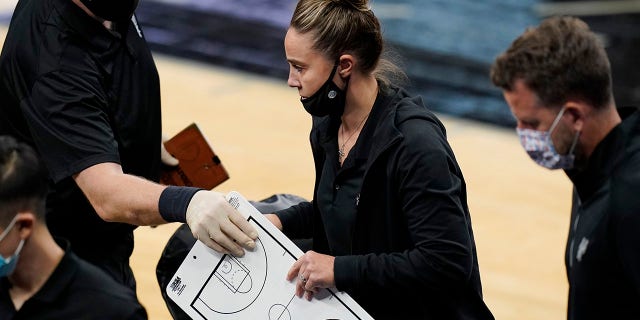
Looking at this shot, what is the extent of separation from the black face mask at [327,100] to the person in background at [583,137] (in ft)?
1.40

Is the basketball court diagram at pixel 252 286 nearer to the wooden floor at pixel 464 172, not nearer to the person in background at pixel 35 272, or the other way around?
the person in background at pixel 35 272

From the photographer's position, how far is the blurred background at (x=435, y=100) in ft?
20.3

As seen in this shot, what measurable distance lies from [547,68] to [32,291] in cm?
142

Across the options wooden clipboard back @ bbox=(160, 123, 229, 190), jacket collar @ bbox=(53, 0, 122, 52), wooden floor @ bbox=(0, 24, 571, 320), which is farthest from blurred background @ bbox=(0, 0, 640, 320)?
jacket collar @ bbox=(53, 0, 122, 52)

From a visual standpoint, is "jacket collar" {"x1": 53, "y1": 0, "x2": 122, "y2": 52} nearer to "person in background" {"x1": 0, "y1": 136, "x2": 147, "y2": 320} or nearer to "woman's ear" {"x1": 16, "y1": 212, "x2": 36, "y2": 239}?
"person in background" {"x1": 0, "y1": 136, "x2": 147, "y2": 320}

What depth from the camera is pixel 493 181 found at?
7.38 metres

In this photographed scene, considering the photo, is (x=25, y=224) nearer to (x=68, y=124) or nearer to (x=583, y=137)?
(x=68, y=124)

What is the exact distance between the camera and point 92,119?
3.37 meters

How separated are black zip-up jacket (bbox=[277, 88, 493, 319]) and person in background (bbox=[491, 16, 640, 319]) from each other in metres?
0.25

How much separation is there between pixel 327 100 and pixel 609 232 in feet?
2.81

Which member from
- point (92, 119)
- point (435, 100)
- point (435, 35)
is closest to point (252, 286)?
point (92, 119)

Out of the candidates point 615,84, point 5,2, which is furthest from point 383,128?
point 5,2

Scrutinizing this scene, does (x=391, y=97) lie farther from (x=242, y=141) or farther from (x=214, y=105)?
(x=214, y=105)

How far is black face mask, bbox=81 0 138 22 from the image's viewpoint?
11.4ft
